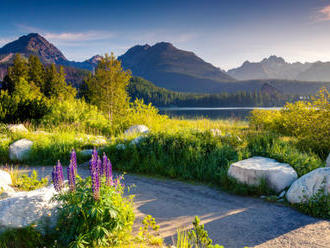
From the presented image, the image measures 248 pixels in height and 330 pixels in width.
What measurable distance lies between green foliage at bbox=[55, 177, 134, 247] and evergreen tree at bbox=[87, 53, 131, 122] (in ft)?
49.8

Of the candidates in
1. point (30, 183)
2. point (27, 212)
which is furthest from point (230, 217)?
point (30, 183)

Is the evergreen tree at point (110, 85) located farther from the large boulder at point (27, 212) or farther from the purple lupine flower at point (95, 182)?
the purple lupine flower at point (95, 182)

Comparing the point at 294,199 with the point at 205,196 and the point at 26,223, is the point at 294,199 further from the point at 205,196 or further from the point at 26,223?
the point at 26,223

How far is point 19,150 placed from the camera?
29.2 feet

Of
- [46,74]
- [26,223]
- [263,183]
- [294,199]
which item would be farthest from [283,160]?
[46,74]

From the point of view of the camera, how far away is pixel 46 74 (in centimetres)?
A: 3212

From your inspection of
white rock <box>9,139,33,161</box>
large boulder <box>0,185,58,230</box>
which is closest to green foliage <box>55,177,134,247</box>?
large boulder <box>0,185,58,230</box>

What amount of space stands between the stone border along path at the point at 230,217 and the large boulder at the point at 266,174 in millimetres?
479

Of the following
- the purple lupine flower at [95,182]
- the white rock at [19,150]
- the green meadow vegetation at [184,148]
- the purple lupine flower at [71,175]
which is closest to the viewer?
the purple lupine flower at [95,182]

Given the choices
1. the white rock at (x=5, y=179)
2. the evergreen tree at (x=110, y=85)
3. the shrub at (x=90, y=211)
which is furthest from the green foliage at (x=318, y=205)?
the evergreen tree at (x=110, y=85)

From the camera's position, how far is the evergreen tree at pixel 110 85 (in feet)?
59.6

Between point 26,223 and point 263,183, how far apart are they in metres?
4.58

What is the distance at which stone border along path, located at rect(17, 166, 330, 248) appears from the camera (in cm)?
369

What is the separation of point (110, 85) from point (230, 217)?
1561cm
